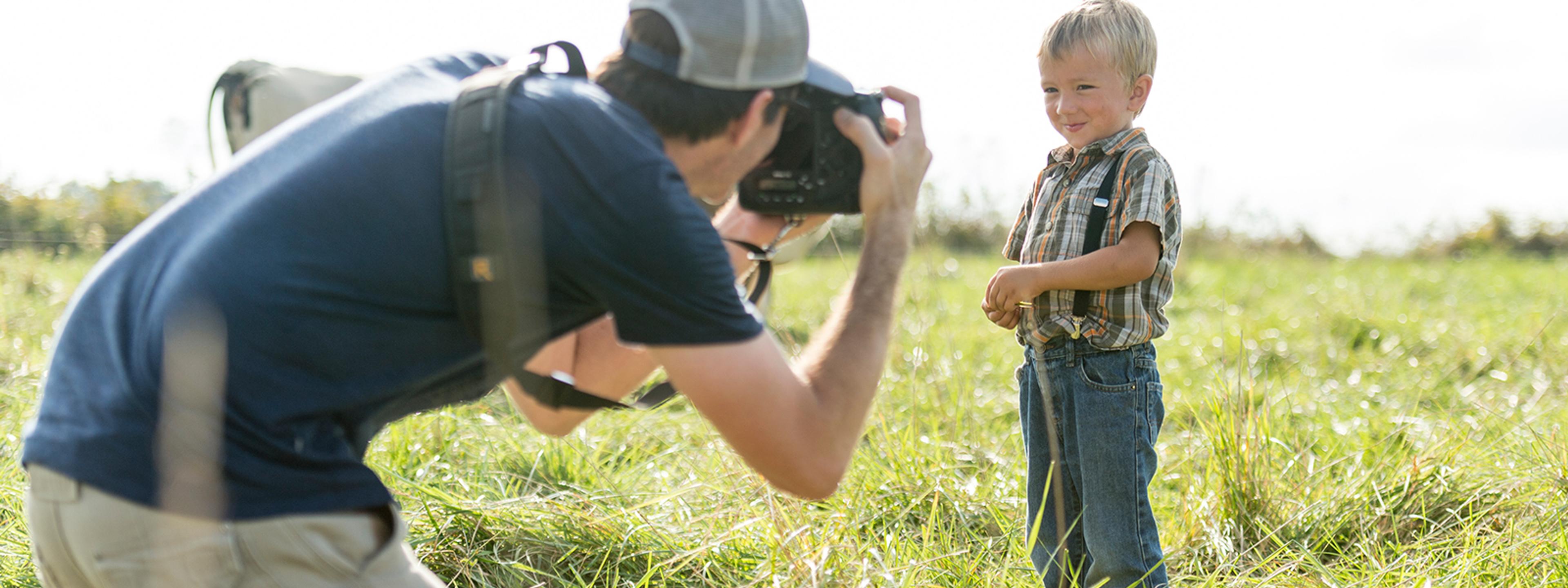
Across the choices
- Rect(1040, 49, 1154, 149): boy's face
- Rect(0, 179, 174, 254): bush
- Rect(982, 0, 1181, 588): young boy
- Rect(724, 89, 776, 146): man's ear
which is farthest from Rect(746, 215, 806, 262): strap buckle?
Rect(0, 179, 174, 254): bush

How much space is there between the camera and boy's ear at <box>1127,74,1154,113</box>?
208 cm

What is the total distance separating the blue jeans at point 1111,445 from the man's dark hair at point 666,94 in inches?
39.3

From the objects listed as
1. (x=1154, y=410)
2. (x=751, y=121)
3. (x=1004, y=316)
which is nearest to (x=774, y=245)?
(x=751, y=121)

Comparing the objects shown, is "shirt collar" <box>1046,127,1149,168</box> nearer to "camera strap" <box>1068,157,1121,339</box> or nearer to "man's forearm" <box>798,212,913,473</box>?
"camera strap" <box>1068,157,1121,339</box>

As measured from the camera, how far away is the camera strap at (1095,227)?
201cm

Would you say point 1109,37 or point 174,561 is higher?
point 1109,37

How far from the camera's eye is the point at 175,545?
1189 mm

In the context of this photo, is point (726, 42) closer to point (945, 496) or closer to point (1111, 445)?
point (1111, 445)

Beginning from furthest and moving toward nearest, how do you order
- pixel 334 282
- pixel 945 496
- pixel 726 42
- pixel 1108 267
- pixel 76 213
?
pixel 76 213
pixel 945 496
pixel 1108 267
pixel 726 42
pixel 334 282

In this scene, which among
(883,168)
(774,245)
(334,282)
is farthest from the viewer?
(774,245)

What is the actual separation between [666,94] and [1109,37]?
3.40 feet

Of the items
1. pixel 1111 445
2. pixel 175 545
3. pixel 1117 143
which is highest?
pixel 1117 143

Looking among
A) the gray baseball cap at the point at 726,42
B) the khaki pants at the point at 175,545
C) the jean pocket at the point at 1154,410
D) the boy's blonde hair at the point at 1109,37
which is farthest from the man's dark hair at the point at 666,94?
the jean pocket at the point at 1154,410

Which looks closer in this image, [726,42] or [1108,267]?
[726,42]
